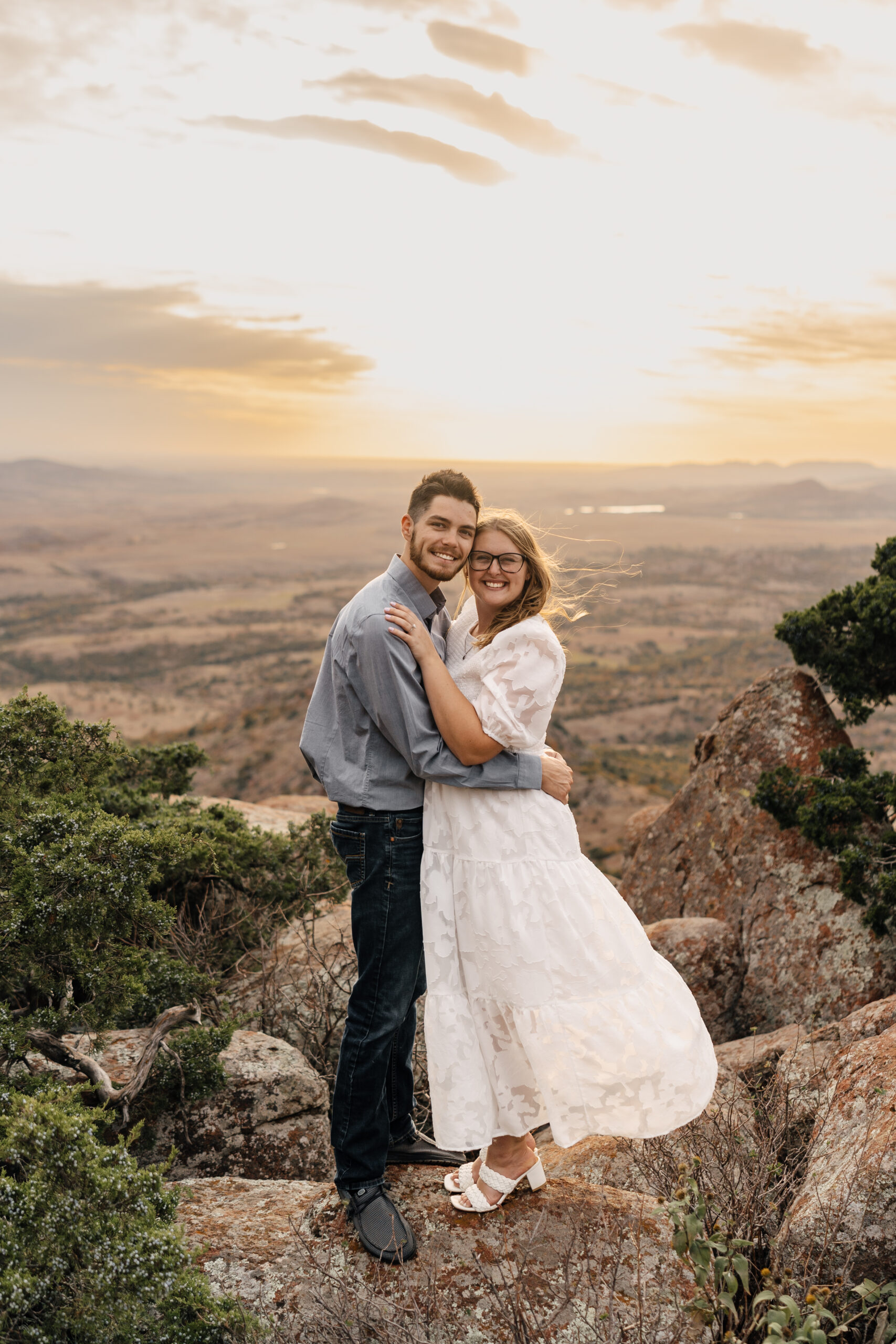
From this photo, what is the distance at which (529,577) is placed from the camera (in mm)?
3443

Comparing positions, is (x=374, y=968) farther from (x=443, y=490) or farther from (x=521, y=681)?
(x=443, y=490)

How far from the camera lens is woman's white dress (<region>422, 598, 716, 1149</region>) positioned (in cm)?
332

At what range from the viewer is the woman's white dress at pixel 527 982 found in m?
3.32

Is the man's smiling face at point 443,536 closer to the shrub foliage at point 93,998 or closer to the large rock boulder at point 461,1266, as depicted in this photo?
the shrub foliage at point 93,998

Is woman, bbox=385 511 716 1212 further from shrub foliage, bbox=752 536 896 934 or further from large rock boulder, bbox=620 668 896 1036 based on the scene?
shrub foliage, bbox=752 536 896 934

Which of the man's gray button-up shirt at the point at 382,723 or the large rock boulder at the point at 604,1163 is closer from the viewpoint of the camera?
the man's gray button-up shirt at the point at 382,723

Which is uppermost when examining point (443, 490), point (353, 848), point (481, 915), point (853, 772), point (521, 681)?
point (443, 490)

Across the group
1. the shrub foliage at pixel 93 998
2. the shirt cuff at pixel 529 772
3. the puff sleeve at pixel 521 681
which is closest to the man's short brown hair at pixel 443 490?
the puff sleeve at pixel 521 681

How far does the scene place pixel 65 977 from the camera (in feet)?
12.9

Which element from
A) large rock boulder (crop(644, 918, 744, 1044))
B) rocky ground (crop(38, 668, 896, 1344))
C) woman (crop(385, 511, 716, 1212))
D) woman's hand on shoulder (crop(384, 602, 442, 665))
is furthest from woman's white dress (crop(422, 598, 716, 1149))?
large rock boulder (crop(644, 918, 744, 1044))

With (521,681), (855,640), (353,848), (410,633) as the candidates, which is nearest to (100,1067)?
(353,848)

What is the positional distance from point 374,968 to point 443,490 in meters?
1.88

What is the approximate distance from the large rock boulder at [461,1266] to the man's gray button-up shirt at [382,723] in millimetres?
1660

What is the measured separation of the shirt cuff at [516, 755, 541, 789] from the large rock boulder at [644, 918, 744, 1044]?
3.84 meters
